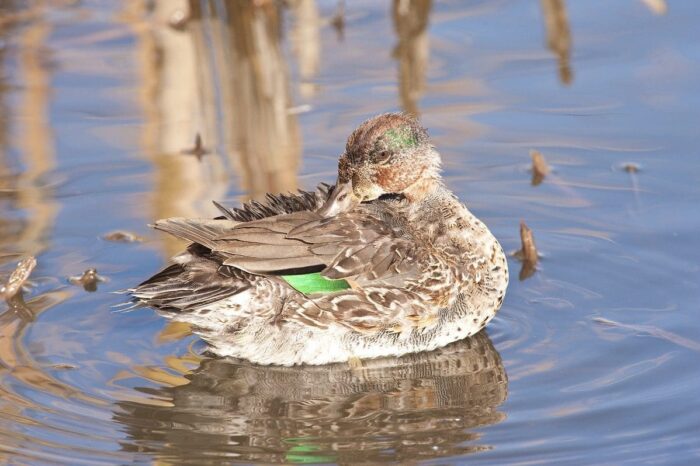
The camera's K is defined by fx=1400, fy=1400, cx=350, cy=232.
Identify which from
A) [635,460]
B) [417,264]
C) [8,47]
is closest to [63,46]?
[8,47]

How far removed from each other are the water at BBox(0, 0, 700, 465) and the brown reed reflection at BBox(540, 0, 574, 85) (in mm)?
18

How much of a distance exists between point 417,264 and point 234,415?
1176 mm

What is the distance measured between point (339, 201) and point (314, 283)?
0.45m

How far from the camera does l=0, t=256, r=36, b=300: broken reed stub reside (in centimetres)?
705

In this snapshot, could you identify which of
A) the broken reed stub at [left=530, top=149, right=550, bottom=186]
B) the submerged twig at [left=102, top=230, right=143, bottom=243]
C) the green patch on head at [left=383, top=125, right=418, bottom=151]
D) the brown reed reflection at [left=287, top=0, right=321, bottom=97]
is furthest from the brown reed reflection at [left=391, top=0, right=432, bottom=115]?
the green patch on head at [left=383, top=125, right=418, bottom=151]

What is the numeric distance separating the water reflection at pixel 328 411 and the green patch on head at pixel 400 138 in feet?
3.28

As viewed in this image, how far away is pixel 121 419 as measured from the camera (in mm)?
5926

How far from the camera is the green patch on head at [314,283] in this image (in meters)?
6.40

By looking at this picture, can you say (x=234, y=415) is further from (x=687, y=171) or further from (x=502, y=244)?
(x=687, y=171)

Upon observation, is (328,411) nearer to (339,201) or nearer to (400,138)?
(339,201)

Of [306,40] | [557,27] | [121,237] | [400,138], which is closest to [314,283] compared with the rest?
[400,138]

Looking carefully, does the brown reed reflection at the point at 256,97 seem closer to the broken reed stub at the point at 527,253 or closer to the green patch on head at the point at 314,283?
the broken reed stub at the point at 527,253

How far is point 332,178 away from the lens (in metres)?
8.49

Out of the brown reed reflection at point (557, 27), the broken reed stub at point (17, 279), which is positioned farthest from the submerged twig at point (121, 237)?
the brown reed reflection at point (557, 27)
